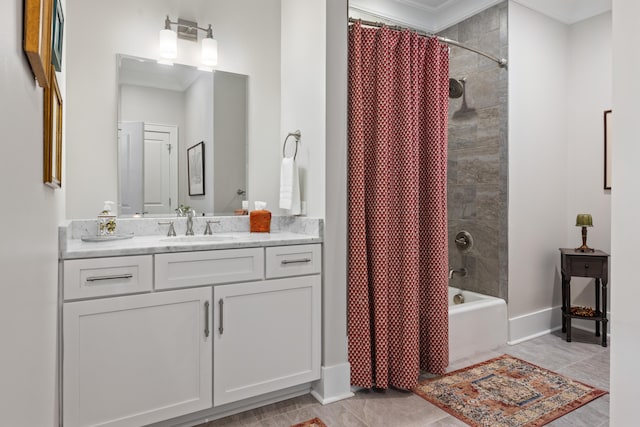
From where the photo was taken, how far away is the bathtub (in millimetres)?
2785

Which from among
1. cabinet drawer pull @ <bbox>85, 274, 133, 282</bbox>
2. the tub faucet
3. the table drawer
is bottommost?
the tub faucet

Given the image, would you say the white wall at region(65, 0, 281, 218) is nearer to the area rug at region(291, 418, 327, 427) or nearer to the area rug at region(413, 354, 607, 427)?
the area rug at region(291, 418, 327, 427)

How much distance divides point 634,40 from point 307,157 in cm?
162

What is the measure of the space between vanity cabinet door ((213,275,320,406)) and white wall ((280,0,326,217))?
0.53 meters

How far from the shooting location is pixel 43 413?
3.47 ft

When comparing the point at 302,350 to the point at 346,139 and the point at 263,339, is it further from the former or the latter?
the point at 346,139

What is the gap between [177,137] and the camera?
7.98 ft

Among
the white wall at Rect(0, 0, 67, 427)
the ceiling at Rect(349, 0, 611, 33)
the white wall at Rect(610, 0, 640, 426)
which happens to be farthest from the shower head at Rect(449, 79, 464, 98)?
the white wall at Rect(0, 0, 67, 427)

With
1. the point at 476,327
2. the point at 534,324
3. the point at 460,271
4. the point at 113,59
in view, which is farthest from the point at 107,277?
the point at 534,324

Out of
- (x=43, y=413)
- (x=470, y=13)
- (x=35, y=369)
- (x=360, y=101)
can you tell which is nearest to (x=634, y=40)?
(x=360, y=101)

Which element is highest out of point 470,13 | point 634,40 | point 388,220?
point 470,13

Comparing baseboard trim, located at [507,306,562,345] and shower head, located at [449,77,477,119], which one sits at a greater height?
shower head, located at [449,77,477,119]

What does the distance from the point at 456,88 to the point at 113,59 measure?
2.54 metres

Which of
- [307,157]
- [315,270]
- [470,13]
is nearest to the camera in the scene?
[315,270]
